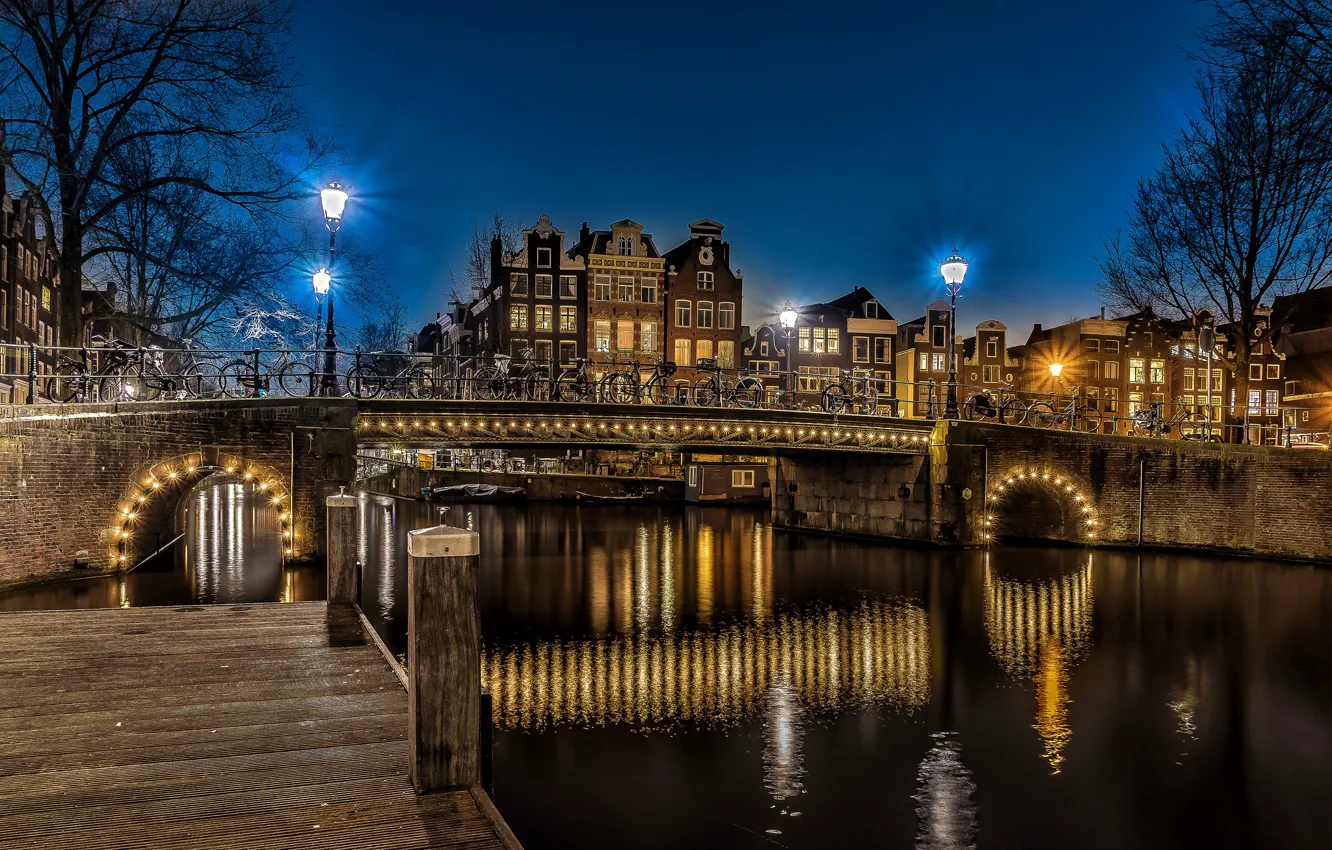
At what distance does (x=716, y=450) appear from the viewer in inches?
1238

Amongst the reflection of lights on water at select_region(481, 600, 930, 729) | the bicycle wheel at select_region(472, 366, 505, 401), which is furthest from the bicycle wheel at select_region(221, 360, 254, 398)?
the reflection of lights on water at select_region(481, 600, 930, 729)

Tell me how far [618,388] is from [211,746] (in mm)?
21009

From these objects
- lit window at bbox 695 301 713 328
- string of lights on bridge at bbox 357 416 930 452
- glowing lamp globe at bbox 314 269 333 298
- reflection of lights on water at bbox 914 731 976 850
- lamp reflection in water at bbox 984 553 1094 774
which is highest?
lit window at bbox 695 301 713 328

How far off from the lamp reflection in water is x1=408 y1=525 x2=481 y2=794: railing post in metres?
7.04

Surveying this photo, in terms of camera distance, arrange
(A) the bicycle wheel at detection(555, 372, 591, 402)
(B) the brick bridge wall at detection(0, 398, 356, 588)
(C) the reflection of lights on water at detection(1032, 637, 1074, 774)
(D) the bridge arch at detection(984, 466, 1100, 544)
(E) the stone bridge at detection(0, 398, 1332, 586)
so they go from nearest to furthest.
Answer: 1. (C) the reflection of lights on water at detection(1032, 637, 1074, 774)
2. (B) the brick bridge wall at detection(0, 398, 356, 588)
3. (E) the stone bridge at detection(0, 398, 1332, 586)
4. (A) the bicycle wheel at detection(555, 372, 591, 402)
5. (D) the bridge arch at detection(984, 466, 1100, 544)

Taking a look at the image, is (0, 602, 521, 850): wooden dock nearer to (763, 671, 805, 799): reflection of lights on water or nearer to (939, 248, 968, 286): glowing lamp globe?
(763, 671, 805, 799): reflection of lights on water

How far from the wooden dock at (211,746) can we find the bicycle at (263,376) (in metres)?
12.7

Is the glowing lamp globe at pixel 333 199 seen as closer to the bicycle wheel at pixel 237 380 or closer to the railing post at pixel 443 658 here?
the bicycle wheel at pixel 237 380

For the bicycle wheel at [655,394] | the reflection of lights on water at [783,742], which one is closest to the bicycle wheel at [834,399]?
the bicycle wheel at [655,394]

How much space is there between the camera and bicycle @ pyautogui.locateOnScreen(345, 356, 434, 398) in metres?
20.9

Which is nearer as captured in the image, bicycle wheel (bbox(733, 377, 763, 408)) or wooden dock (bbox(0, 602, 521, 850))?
wooden dock (bbox(0, 602, 521, 850))

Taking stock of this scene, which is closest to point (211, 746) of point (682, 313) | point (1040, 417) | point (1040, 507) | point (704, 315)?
point (1040, 417)

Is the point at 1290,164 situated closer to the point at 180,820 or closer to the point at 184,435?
the point at 180,820

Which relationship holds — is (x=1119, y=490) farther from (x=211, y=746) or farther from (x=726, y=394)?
(x=211, y=746)
